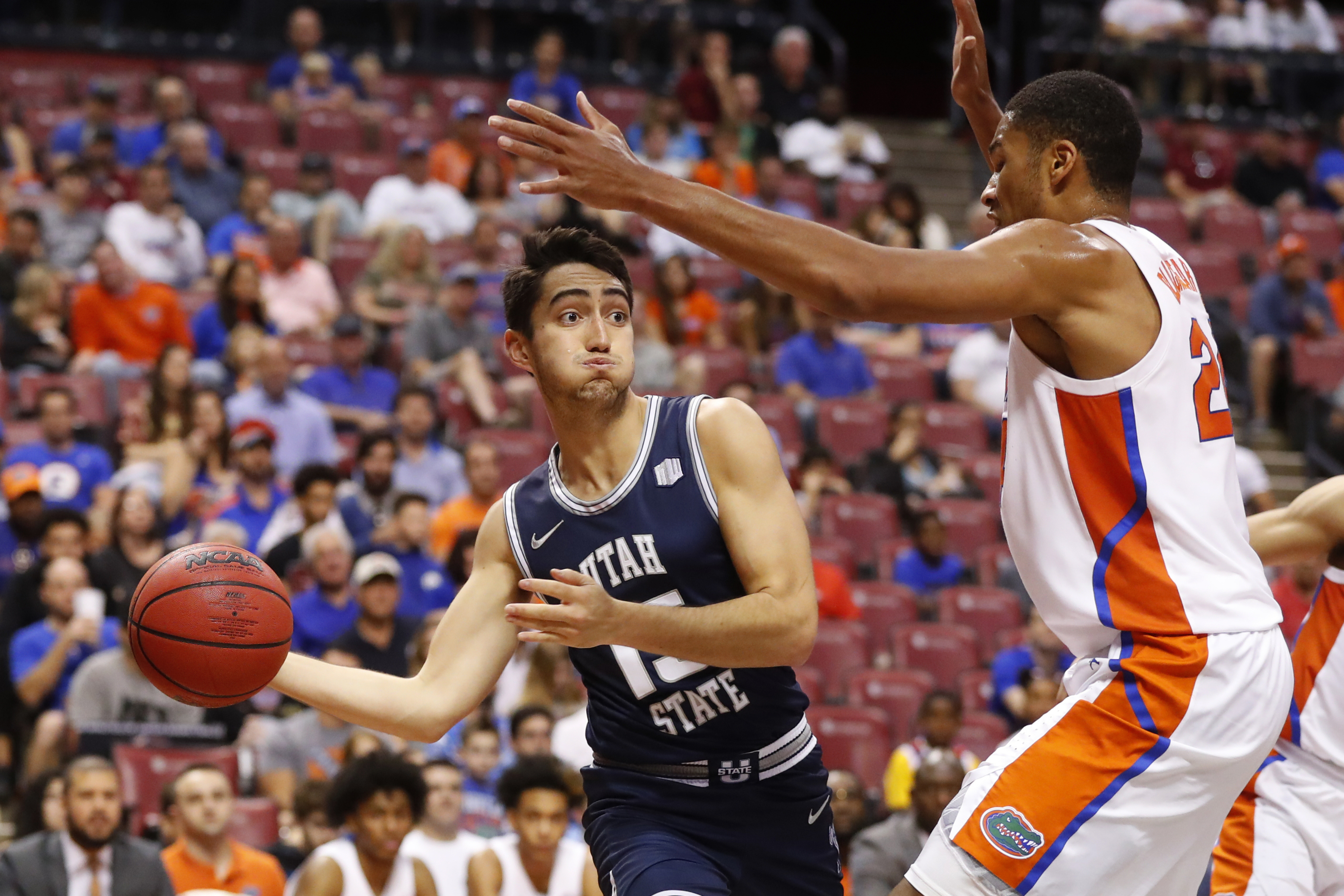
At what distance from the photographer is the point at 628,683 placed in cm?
389

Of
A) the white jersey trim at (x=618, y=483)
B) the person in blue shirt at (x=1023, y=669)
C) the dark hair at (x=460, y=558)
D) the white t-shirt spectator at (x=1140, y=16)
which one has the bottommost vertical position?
the person in blue shirt at (x=1023, y=669)

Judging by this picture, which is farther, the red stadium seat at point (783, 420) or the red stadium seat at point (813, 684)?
the red stadium seat at point (783, 420)

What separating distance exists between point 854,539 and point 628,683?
269 inches

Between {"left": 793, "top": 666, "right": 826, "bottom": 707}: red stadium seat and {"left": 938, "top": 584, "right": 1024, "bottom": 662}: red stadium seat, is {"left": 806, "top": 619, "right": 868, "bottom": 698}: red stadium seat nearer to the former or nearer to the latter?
{"left": 793, "top": 666, "right": 826, "bottom": 707}: red stadium seat

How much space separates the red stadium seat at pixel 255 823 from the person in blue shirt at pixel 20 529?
2144mm

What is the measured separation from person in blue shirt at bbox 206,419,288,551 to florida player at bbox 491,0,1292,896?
6380 mm

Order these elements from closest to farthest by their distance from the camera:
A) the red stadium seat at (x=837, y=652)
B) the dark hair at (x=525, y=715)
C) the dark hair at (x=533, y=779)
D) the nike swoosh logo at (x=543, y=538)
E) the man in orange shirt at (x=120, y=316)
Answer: the nike swoosh logo at (x=543, y=538) < the dark hair at (x=533, y=779) < the dark hair at (x=525, y=715) < the red stadium seat at (x=837, y=652) < the man in orange shirt at (x=120, y=316)

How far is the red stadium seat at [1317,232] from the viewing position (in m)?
14.8

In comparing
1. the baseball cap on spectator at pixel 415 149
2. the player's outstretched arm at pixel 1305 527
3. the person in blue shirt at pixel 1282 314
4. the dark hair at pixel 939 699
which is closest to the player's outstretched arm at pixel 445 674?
the player's outstretched arm at pixel 1305 527

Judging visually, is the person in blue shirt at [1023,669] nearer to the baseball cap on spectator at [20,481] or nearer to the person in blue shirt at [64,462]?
the person in blue shirt at [64,462]

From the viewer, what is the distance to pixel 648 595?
3.81m

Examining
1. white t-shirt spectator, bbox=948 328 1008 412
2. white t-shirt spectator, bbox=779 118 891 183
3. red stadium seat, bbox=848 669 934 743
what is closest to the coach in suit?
red stadium seat, bbox=848 669 934 743

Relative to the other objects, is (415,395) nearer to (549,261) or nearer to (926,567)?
(926,567)

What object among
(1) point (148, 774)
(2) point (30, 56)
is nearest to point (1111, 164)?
(1) point (148, 774)
